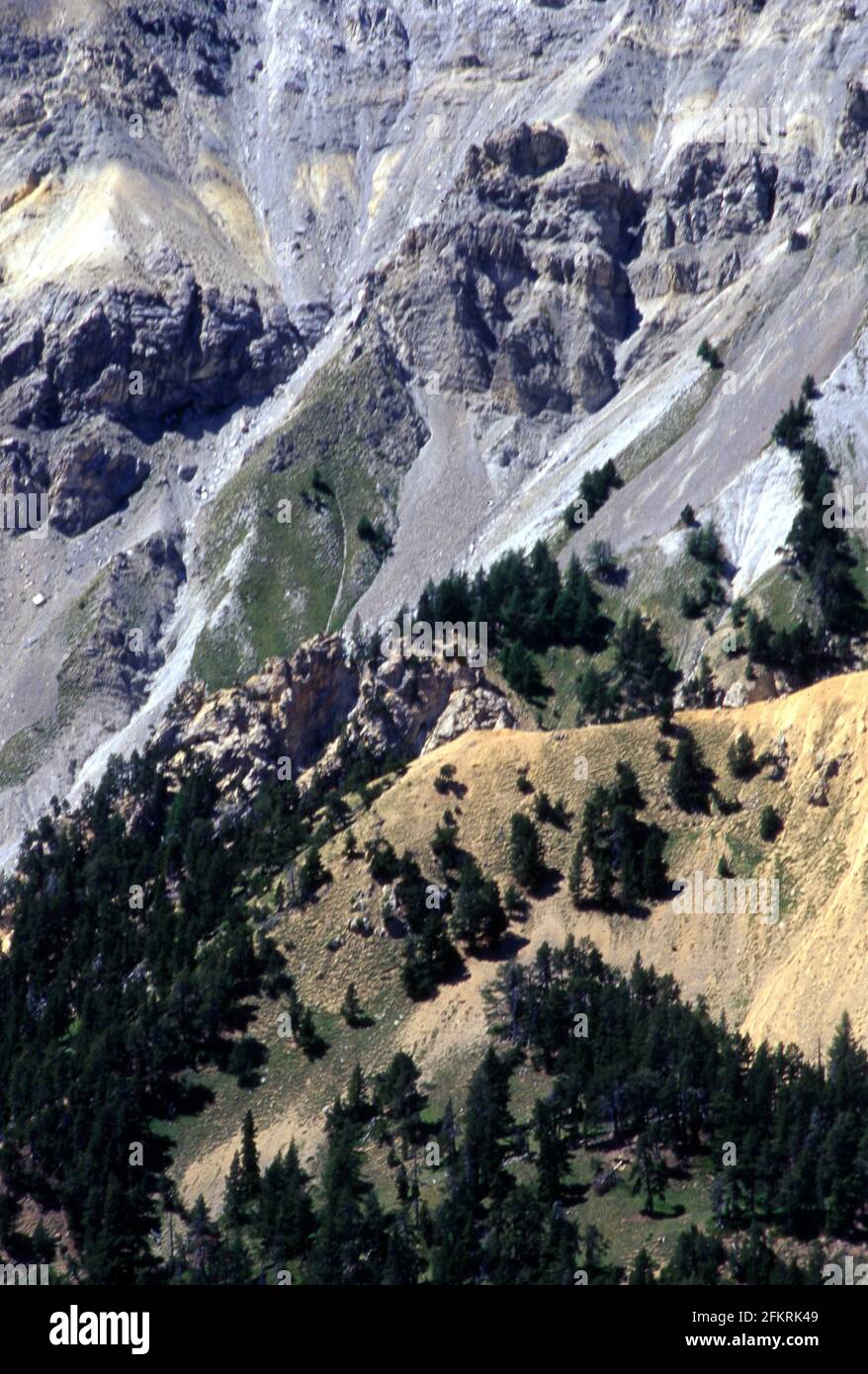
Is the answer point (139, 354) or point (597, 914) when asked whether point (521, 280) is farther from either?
point (597, 914)

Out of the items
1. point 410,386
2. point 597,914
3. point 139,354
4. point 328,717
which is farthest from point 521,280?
point 597,914

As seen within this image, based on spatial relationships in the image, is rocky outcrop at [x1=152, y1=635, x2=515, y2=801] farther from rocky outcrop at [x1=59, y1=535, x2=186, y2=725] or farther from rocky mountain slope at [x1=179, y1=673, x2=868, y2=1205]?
rocky outcrop at [x1=59, y1=535, x2=186, y2=725]

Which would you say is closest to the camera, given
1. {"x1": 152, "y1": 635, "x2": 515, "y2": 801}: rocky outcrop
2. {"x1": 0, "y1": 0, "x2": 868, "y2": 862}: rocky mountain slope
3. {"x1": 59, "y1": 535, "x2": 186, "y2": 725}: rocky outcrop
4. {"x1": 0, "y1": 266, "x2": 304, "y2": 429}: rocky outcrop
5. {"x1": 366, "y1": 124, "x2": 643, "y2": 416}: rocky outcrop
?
{"x1": 152, "y1": 635, "x2": 515, "y2": 801}: rocky outcrop

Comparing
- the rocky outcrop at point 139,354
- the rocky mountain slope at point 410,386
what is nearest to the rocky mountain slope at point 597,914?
the rocky mountain slope at point 410,386

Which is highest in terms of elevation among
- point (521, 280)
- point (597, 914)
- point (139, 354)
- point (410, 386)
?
point (521, 280)

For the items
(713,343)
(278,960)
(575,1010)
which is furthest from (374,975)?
(713,343)

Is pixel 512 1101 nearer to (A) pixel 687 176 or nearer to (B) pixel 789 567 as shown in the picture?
(B) pixel 789 567

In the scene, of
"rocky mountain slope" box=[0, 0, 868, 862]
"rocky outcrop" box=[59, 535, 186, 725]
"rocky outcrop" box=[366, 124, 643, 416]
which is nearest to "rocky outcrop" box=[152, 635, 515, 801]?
"rocky mountain slope" box=[0, 0, 868, 862]

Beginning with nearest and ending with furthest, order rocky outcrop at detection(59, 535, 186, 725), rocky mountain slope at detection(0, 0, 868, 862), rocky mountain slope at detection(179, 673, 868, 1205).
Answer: rocky mountain slope at detection(179, 673, 868, 1205) → rocky mountain slope at detection(0, 0, 868, 862) → rocky outcrop at detection(59, 535, 186, 725)
